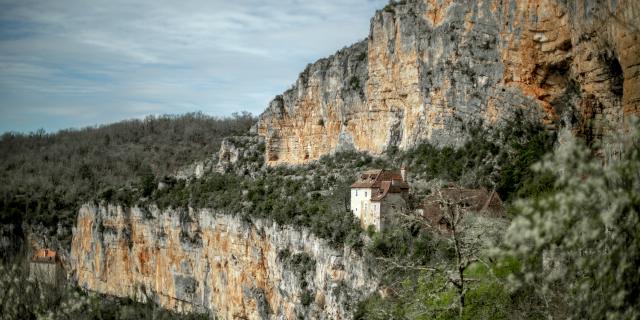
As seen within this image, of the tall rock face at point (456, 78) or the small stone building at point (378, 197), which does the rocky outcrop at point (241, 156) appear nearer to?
the tall rock face at point (456, 78)

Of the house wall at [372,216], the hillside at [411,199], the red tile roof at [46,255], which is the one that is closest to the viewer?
the hillside at [411,199]

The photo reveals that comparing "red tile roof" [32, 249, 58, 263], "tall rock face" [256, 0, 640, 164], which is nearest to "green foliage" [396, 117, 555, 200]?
"tall rock face" [256, 0, 640, 164]

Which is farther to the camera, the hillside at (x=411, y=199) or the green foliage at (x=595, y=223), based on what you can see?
the hillside at (x=411, y=199)

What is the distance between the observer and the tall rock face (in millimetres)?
31500

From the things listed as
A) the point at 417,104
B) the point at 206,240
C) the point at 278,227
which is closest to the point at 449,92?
the point at 417,104

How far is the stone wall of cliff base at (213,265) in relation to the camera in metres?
42.7

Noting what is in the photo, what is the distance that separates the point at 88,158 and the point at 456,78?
7474 cm

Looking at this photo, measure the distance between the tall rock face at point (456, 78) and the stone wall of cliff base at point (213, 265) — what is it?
30.2 ft

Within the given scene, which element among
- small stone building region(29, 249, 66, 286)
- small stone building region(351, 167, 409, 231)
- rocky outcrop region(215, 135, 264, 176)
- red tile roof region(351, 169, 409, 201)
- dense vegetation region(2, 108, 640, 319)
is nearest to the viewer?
dense vegetation region(2, 108, 640, 319)

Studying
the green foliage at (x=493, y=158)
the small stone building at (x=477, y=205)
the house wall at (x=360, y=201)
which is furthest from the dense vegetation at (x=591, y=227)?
the house wall at (x=360, y=201)

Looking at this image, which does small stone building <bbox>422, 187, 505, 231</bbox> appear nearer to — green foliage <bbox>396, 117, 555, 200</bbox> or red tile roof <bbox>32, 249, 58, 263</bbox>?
green foliage <bbox>396, 117, 555, 200</bbox>

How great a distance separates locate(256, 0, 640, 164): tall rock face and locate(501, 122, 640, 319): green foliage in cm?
1034

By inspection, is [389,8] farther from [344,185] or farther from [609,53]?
[609,53]

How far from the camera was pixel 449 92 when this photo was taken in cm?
4709
